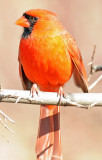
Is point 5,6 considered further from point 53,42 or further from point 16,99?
point 16,99

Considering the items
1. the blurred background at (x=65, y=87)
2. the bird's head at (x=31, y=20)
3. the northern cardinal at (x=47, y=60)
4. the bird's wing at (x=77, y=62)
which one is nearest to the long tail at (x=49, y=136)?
the northern cardinal at (x=47, y=60)

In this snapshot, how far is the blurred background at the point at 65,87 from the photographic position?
780cm

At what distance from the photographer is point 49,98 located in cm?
445

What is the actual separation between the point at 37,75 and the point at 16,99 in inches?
34.8

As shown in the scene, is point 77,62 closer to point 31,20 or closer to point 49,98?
point 31,20

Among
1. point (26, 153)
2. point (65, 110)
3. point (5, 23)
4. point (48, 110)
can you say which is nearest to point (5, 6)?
point (5, 23)

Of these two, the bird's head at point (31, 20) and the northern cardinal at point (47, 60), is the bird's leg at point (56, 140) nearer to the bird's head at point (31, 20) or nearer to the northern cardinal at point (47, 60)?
the northern cardinal at point (47, 60)

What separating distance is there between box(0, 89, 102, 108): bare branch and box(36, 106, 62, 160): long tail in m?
0.87

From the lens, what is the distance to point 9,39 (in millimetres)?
8336

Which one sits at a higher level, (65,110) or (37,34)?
(37,34)

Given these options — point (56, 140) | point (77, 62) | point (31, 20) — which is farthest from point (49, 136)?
point (31, 20)

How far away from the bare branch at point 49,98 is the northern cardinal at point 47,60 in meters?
0.45

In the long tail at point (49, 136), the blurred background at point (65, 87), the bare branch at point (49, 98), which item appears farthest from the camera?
the blurred background at point (65, 87)

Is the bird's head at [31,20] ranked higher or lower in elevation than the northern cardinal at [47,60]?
higher
